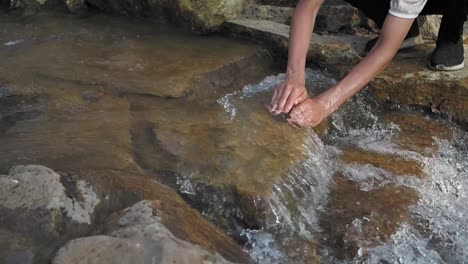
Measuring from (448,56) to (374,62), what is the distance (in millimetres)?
1078

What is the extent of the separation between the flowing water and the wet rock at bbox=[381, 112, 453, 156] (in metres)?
0.01

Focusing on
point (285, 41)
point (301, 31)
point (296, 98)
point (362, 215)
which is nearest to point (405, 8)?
Result: point (301, 31)

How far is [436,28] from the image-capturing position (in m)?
4.21

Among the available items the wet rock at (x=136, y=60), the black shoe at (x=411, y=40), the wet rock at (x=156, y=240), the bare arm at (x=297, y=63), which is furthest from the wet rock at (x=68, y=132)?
the black shoe at (x=411, y=40)

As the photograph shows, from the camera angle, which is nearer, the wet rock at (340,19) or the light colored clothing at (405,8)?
the light colored clothing at (405,8)

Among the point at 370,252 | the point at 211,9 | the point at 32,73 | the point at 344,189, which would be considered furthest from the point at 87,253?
the point at 211,9

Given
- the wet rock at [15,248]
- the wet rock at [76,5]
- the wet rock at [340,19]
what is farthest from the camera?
the wet rock at [76,5]

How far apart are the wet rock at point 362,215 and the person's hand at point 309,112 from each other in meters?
0.32

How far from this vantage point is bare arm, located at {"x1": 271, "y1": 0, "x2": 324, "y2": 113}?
8.50 ft

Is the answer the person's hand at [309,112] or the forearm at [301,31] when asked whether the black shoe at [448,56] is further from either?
the person's hand at [309,112]

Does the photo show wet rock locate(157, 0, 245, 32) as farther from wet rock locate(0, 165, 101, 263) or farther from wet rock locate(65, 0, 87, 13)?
wet rock locate(0, 165, 101, 263)

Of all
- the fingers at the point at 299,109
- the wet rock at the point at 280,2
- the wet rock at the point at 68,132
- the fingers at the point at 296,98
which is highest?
the fingers at the point at 296,98

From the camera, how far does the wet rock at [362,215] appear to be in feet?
7.76

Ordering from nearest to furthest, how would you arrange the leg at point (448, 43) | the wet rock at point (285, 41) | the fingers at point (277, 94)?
the fingers at point (277, 94), the leg at point (448, 43), the wet rock at point (285, 41)
